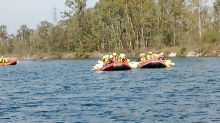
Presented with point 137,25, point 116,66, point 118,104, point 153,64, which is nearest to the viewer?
point 118,104

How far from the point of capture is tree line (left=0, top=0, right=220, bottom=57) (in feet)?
321

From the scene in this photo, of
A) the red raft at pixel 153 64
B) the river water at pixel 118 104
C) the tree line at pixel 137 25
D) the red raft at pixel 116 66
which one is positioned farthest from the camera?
the tree line at pixel 137 25

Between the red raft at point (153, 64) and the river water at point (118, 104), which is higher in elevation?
the red raft at point (153, 64)

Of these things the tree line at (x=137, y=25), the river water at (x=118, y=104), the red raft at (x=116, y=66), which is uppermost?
the tree line at (x=137, y=25)

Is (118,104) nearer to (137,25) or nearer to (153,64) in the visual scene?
(153,64)

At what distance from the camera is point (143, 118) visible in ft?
63.2

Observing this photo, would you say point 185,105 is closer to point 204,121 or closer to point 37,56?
point 204,121

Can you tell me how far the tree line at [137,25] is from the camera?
321ft

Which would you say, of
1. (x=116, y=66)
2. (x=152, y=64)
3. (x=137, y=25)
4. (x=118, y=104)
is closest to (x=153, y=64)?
(x=152, y=64)

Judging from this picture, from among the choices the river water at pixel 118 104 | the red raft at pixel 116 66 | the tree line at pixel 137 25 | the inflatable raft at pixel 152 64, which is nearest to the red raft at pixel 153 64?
the inflatable raft at pixel 152 64

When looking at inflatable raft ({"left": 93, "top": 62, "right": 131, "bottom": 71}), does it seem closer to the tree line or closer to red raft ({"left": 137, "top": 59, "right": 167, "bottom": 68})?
red raft ({"left": 137, "top": 59, "right": 167, "bottom": 68})

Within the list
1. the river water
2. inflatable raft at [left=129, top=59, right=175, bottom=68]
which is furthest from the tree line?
the river water

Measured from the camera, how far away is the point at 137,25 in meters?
102

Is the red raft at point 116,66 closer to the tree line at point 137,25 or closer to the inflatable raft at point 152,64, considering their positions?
the inflatable raft at point 152,64
